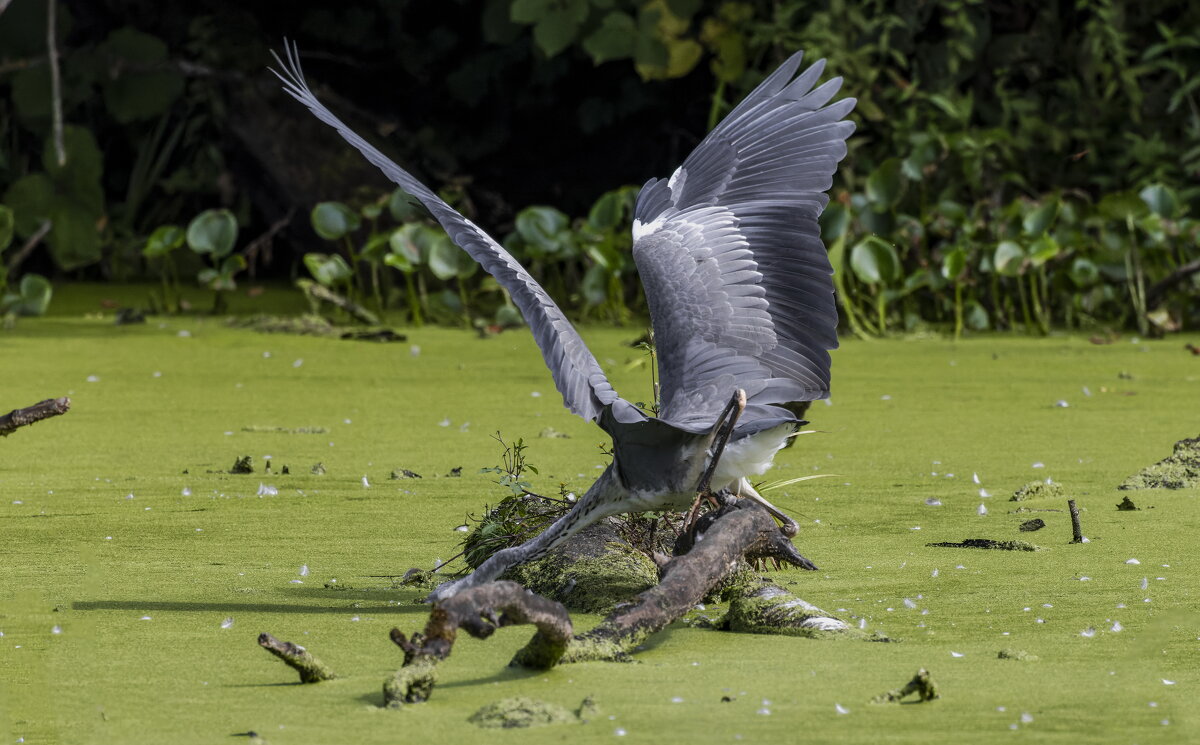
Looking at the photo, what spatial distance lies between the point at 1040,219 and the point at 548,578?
5.25m

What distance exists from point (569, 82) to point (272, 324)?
125 inches

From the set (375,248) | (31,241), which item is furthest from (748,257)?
(31,241)

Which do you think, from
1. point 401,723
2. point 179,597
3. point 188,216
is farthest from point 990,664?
point 188,216

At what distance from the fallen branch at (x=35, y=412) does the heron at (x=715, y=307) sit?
0.67 metres

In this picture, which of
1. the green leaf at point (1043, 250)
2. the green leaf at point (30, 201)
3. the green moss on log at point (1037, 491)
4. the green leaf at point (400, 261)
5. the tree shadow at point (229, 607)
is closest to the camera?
the tree shadow at point (229, 607)

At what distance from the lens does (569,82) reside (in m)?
10.1

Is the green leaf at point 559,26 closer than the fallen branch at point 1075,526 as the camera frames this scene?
No

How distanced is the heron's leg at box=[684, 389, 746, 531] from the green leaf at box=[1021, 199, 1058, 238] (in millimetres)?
5290

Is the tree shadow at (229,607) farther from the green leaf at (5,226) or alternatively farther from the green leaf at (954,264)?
the green leaf at (5,226)

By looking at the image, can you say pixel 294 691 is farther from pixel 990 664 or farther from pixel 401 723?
pixel 990 664

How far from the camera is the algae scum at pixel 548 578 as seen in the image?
7.20 feet

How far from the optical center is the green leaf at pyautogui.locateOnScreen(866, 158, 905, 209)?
7859 mm

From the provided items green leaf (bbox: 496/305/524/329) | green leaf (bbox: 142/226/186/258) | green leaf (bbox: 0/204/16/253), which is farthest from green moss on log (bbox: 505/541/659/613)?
green leaf (bbox: 0/204/16/253)

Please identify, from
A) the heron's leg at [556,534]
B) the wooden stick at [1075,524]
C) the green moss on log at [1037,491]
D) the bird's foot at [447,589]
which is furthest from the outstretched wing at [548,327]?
the green moss on log at [1037,491]
